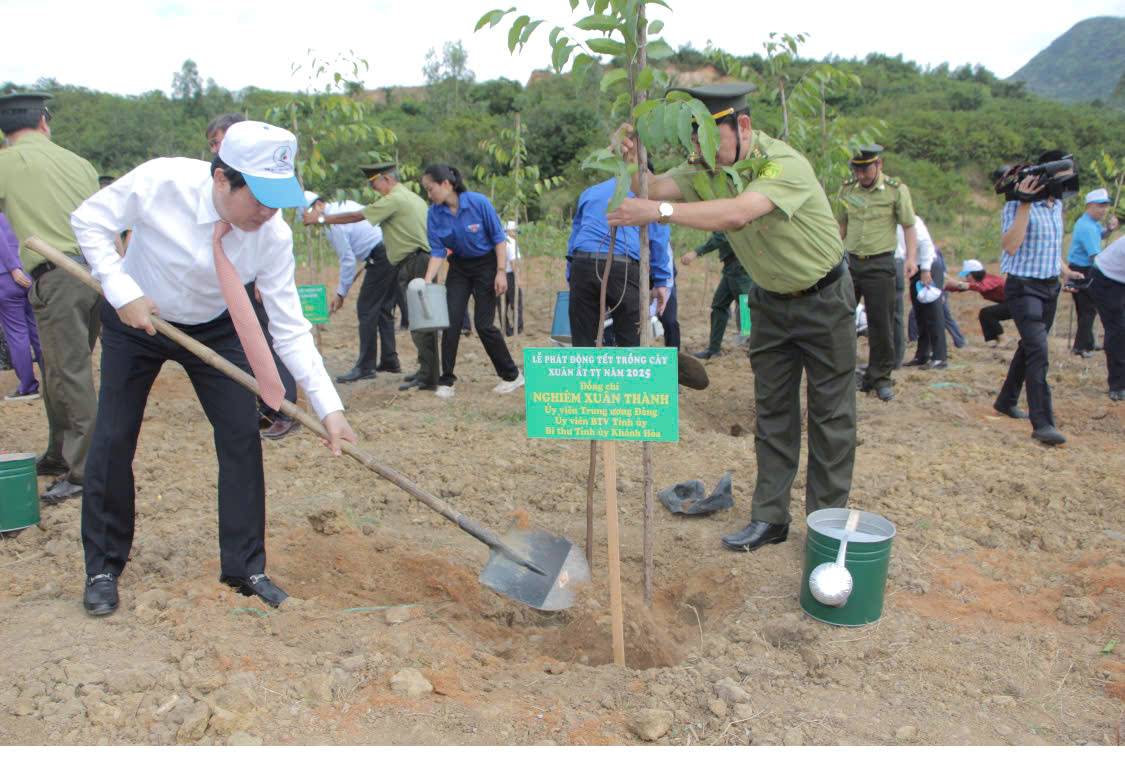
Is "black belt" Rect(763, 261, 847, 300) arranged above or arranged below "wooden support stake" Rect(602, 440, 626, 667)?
above

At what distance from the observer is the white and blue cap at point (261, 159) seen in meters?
2.41

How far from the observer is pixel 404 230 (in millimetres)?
7129

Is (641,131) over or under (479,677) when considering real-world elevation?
over

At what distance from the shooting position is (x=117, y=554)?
300cm

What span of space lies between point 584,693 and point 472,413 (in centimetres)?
390

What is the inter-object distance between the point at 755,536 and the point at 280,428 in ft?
11.0

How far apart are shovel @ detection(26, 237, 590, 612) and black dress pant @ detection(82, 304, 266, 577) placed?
12 centimetres

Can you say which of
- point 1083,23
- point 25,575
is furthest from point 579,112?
point 1083,23

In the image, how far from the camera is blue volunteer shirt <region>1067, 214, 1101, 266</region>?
26.9 ft

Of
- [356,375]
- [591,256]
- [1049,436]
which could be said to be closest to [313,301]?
[356,375]

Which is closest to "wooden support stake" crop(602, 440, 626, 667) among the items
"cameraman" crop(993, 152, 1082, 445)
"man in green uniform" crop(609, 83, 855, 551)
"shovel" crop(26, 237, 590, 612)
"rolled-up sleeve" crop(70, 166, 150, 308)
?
"shovel" crop(26, 237, 590, 612)

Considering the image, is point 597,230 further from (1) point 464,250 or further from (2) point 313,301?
(2) point 313,301

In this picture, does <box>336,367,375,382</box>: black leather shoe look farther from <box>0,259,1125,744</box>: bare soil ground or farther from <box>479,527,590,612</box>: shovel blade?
<box>479,527,590,612</box>: shovel blade

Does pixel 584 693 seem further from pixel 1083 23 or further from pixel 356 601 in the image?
pixel 1083 23
